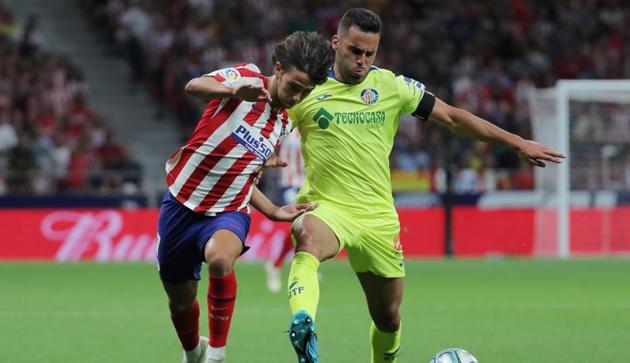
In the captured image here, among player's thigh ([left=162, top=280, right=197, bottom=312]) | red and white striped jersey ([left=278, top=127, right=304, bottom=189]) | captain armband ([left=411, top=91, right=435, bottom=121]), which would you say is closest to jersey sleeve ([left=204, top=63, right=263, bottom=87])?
captain armband ([left=411, top=91, right=435, bottom=121])

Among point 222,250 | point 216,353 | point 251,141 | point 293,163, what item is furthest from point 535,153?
point 293,163

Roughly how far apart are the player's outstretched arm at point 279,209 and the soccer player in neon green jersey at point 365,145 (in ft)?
0.19

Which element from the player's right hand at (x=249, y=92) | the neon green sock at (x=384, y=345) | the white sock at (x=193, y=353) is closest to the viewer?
the player's right hand at (x=249, y=92)

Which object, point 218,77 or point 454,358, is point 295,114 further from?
point 454,358

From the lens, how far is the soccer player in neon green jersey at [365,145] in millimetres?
7125

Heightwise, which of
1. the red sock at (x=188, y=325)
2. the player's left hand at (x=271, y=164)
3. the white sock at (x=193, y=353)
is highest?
the player's left hand at (x=271, y=164)

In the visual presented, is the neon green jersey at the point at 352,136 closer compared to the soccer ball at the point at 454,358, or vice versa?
the soccer ball at the point at 454,358

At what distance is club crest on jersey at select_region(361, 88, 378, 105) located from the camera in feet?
23.9

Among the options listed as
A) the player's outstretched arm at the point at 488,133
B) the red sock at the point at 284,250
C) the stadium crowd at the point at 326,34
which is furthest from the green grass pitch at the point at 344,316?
the stadium crowd at the point at 326,34

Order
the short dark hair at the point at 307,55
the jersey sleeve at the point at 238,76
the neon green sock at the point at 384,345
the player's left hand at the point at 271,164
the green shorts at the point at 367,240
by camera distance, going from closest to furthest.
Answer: the short dark hair at the point at 307,55
the jersey sleeve at the point at 238,76
the green shorts at the point at 367,240
the player's left hand at the point at 271,164
the neon green sock at the point at 384,345

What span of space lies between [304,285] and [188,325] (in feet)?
4.17

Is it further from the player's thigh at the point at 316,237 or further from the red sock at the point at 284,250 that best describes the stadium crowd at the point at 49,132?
the player's thigh at the point at 316,237

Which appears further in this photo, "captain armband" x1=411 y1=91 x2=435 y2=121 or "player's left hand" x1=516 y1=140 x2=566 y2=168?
"captain armband" x1=411 y1=91 x2=435 y2=121

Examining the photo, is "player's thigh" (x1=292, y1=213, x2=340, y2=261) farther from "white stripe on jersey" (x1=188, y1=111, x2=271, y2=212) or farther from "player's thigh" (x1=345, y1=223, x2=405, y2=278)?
"white stripe on jersey" (x1=188, y1=111, x2=271, y2=212)
